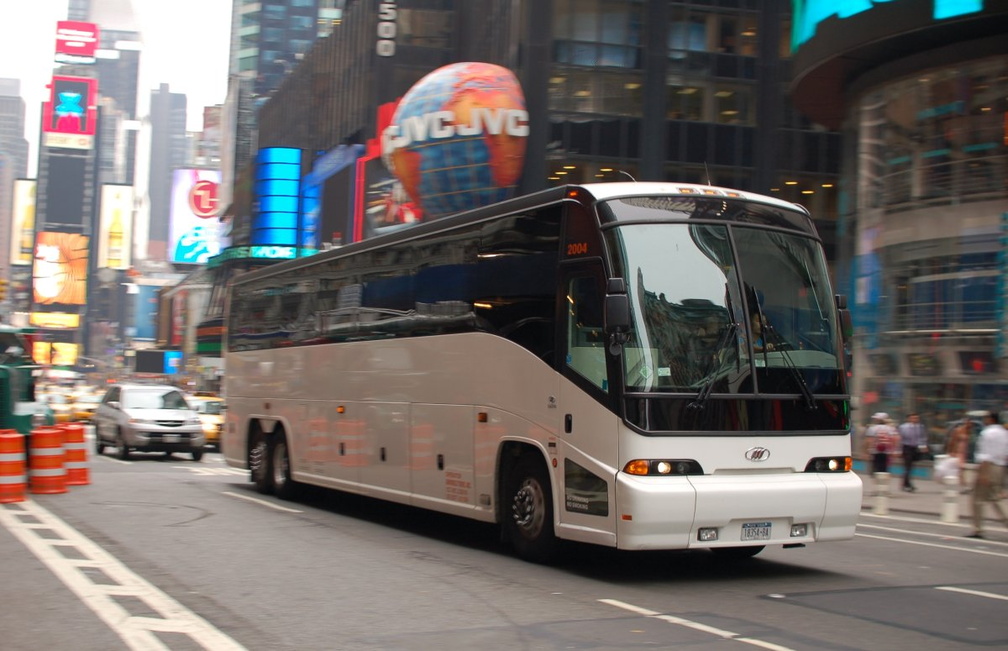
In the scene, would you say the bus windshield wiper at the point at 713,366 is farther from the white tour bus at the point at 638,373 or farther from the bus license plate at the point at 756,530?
the bus license plate at the point at 756,530

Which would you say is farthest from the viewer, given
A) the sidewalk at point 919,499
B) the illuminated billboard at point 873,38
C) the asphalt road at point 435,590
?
the illuminated billboard at point 873,38

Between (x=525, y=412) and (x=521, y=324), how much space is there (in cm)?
86

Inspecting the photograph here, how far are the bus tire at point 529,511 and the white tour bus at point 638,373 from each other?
0.07 ft

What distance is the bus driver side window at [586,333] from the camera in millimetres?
10172

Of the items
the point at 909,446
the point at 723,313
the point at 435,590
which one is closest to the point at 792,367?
the point at 723,313

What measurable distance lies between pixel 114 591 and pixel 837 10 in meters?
28.1

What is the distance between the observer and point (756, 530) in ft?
33.1

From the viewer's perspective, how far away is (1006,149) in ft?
92.5

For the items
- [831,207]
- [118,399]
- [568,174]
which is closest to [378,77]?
[568,174]

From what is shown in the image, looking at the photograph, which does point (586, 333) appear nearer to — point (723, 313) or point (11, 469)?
point (723, 313)

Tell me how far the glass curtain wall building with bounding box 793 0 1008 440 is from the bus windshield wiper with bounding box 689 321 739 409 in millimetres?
18897

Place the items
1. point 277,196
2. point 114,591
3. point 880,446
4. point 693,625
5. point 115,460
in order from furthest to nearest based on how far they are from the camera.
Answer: point 277,196 → point 115,460 → point 880,446 → point 114,591 → point 693,625

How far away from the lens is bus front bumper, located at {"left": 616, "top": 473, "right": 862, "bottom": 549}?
9.65 meters

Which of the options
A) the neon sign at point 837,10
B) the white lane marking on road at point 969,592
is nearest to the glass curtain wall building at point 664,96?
the neon sign at point 837,10
